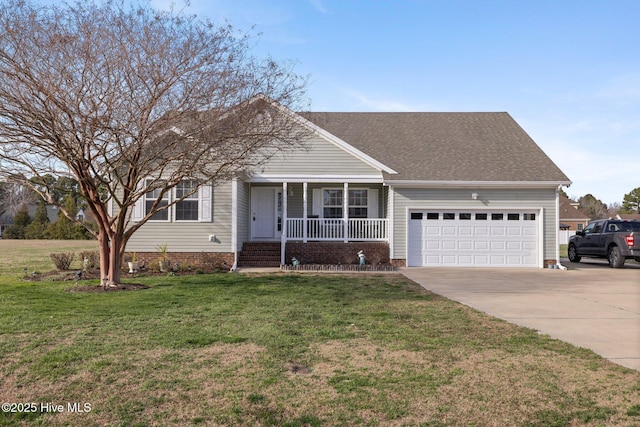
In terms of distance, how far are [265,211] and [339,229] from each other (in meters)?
3.14

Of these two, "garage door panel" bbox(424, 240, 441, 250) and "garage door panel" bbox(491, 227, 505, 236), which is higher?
"garage door panel" bbox(491, 227, 505, 236)

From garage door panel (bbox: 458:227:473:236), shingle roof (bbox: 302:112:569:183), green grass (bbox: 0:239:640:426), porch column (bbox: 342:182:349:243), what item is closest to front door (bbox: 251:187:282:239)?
porch column (bbox: 342:182:349:243)

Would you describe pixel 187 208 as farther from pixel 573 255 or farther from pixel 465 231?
pixel 573 255

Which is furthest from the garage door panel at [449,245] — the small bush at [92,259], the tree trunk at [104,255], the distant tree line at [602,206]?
the distant tree line at [602,206]

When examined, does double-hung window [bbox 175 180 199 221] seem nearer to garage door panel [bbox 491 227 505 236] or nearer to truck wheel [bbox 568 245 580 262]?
garage door panel [bbox 491 227 505 236]

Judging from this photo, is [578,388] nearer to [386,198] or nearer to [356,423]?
[356,423]

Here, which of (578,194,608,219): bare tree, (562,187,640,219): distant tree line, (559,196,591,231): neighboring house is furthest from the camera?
(578,194,608,219): bare tree

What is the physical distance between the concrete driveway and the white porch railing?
2087mm

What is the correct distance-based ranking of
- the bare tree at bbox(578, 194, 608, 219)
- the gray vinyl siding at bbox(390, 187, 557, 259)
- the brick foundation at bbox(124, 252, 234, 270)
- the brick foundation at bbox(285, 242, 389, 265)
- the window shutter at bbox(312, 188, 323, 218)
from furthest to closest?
1. the bare tree at bbox(578, 194, 608, 219)
2. the window shutter at bbox(312, 188, 323, 218)
3. the gray vinyl siding at bbox(390, 187, 557, 259)
4. the brick foundation at bbox(285, 242, 389, 265)
5. the brick foundation at bbox(124, 252, 234, 270)

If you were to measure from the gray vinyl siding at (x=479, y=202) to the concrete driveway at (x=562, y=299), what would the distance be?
1.45m

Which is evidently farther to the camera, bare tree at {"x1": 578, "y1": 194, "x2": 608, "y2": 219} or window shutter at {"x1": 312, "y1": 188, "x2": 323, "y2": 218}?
bare tree at {"x1": 578, "y1": 194, "x2": 608, "y2": 219}

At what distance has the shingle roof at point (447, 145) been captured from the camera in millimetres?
16734

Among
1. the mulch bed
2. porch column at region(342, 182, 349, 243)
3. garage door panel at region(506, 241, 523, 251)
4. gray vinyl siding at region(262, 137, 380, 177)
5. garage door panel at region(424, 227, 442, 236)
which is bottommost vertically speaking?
the mulch bed

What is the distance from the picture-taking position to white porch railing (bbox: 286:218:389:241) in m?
16.9
